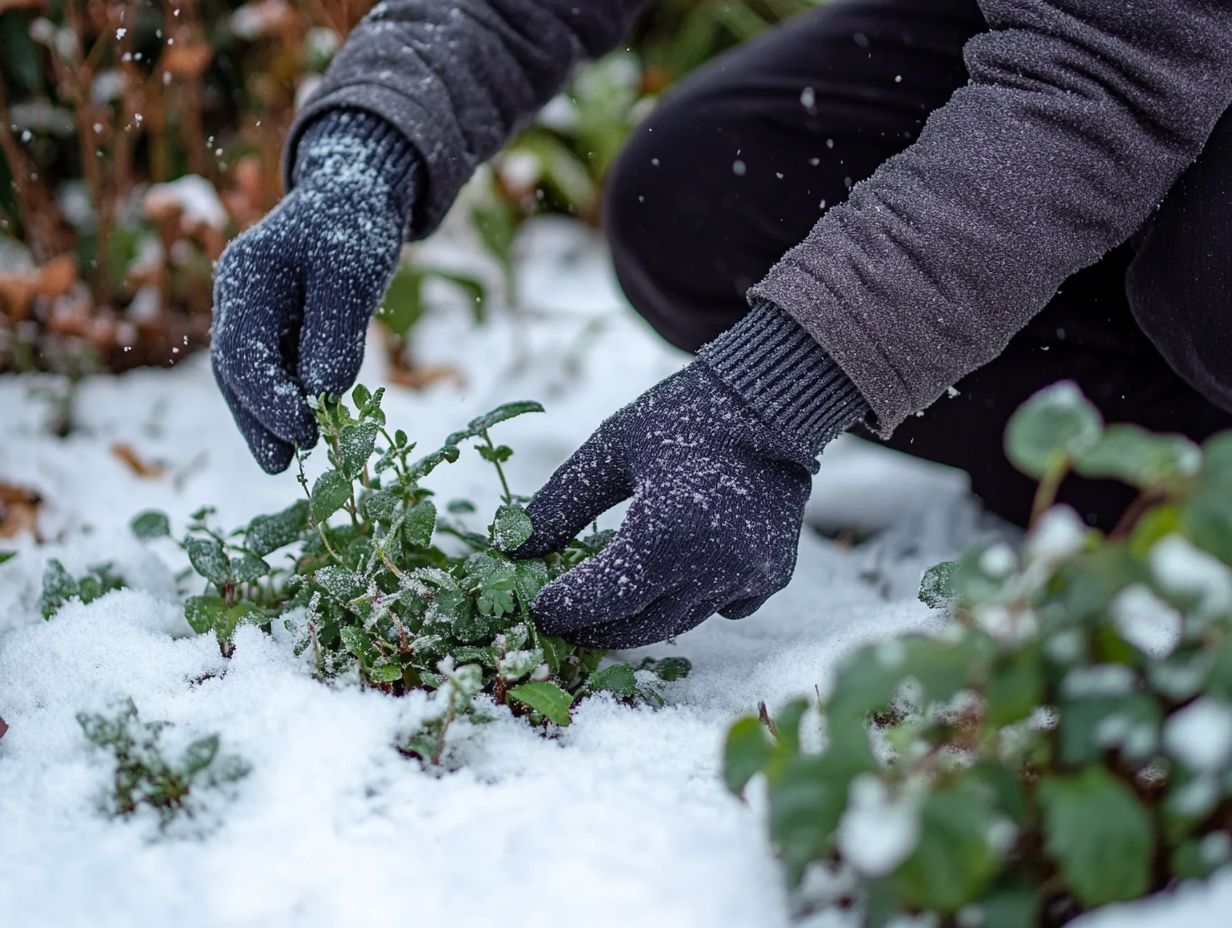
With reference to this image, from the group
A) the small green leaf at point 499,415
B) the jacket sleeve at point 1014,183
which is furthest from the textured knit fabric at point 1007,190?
the small green leaf at point 499,415

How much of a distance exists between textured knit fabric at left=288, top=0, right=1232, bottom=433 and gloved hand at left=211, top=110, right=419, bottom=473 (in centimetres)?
44

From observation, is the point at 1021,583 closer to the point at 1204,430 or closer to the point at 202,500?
the point at 1204,430

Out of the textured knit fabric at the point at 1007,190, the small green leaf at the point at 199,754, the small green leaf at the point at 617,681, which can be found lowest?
the small green leaf at the point at 617,681

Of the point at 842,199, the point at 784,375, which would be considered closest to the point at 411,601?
the point at 784,375

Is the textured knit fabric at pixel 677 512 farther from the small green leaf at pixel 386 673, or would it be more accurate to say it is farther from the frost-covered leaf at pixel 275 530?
the frost-covered leaf at pixel 275 530

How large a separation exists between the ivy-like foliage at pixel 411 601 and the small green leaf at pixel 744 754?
0.80 ft

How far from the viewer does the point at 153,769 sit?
0.74m

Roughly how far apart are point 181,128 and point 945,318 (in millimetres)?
1701

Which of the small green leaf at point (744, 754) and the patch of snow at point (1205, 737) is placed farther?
the small green leaf at point (744, 754)

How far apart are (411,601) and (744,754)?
40cm

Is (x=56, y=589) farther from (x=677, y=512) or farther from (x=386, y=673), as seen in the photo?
(x=677, y=512)

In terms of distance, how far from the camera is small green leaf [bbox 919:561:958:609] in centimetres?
92

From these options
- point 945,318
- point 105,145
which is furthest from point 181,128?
point 945,318

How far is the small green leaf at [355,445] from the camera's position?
0.90 m
